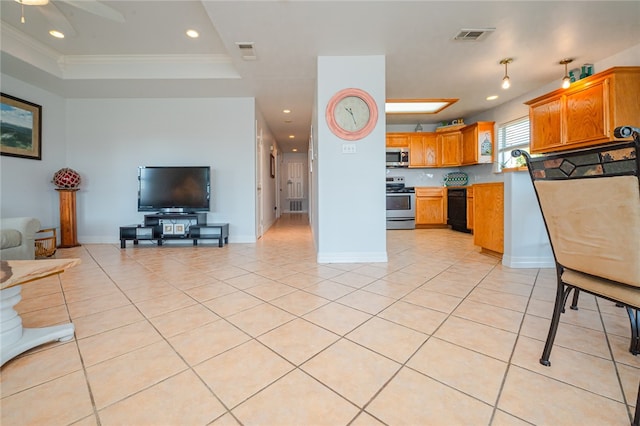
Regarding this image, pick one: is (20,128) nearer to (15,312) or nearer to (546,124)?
(15,312)

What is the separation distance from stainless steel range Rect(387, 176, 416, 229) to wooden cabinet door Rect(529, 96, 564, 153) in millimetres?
2274

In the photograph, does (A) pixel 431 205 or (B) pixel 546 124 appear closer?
(B) pixel 546 124

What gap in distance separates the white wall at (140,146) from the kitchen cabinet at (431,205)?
3646 millimetres

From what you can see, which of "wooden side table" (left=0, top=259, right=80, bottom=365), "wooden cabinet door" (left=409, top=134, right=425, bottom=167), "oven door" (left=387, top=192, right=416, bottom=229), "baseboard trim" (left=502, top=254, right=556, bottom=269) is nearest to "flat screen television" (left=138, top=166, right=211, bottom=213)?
"wooden side table" (left=0, top=259, right=80, bottom=365)

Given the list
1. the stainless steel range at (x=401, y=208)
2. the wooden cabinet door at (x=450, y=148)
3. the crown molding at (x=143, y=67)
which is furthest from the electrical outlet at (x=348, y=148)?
the wooden cabinet door at (x=450, y=148)

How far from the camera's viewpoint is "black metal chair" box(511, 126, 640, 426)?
0.86 meters

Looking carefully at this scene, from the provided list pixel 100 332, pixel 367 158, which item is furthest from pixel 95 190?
pixel 367 158

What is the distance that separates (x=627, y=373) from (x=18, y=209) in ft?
19.3

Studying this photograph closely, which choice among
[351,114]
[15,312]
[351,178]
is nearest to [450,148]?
[351,114]

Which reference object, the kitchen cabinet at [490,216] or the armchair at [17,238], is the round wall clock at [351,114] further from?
the armchair at [17,238]

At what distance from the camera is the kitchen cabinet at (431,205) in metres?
5.74

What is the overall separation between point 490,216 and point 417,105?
2642 millimetres

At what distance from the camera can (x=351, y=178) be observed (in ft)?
9.55

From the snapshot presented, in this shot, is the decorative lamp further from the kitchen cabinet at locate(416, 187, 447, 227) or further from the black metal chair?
the kitchen cabinet at locate(416, 187, 447, 227)
